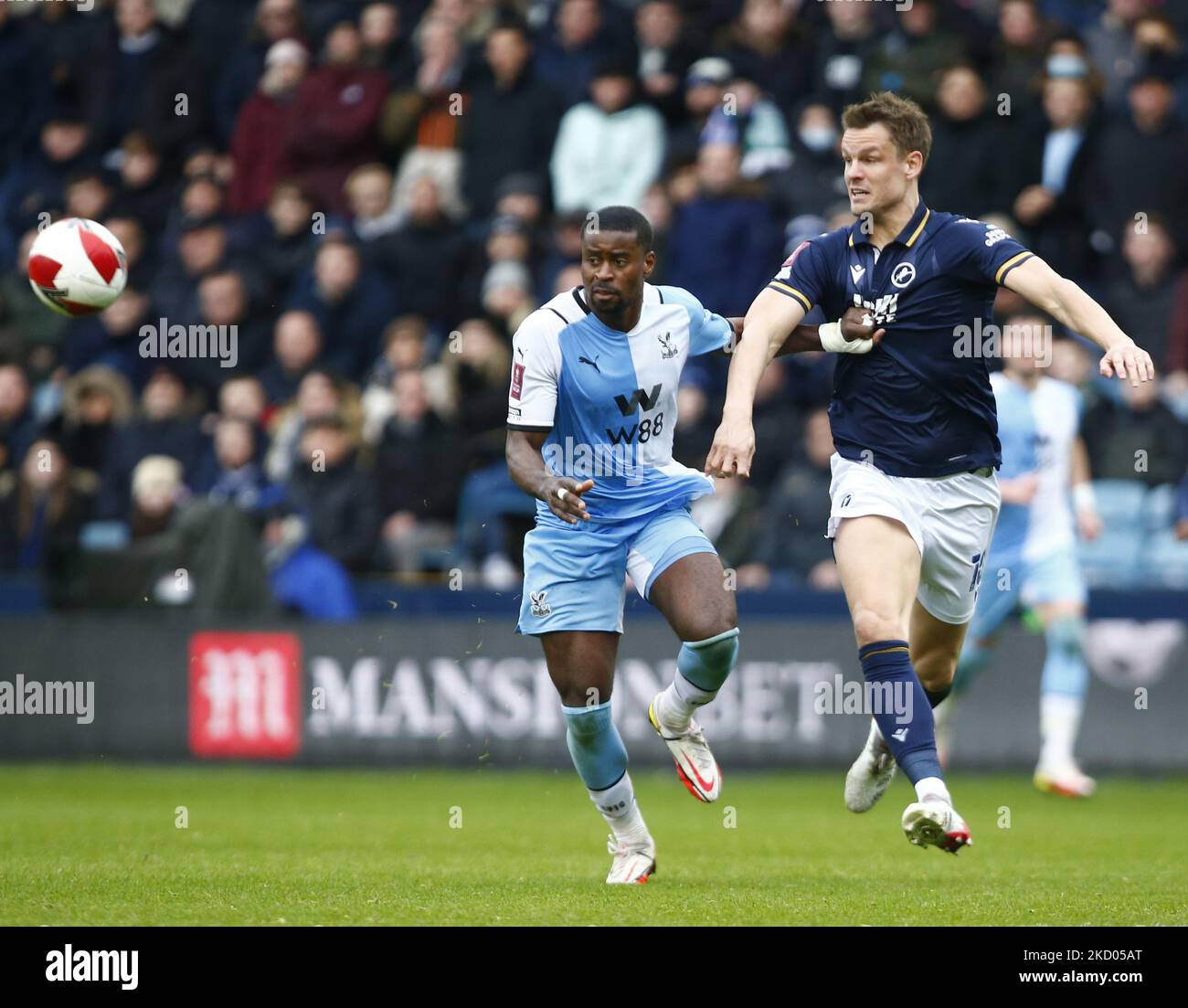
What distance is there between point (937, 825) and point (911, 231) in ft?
8.42

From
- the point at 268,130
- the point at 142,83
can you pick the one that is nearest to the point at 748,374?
the point at 268,130

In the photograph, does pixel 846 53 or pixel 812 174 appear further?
pixel 846 53

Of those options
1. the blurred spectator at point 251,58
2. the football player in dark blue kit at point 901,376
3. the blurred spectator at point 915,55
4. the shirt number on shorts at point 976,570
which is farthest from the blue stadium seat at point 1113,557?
the blurred spectator at point 251,58

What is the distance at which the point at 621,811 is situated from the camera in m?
8.21

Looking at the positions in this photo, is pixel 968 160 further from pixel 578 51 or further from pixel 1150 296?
pixel 578 51

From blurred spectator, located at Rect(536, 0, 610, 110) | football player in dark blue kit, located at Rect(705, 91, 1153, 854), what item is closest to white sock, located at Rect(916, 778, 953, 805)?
football player in dark blue kit, located at Rect(705, 91, 1153, 854)

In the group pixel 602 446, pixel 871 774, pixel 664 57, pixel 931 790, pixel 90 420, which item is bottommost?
pixel 871 774

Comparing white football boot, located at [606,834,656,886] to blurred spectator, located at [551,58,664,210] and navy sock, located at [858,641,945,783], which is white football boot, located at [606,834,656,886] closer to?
navy sock, located at [858,641,945,783]

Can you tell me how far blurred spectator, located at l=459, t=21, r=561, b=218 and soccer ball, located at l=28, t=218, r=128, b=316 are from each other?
25.4ft

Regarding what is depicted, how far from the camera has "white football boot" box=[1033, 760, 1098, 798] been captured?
1261 centimetres

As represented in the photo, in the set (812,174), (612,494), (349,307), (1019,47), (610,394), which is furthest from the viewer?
(349,307)
